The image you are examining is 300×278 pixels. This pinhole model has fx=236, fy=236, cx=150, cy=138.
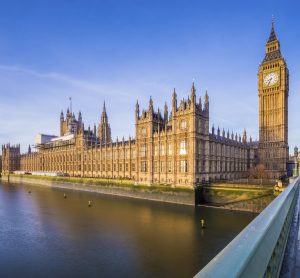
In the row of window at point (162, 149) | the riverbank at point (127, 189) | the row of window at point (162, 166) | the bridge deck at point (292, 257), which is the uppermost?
the row of window at point (162, 149)

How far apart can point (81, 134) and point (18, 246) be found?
90.2 meters

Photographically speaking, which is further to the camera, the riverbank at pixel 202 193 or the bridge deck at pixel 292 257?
the riverbank at pixel 202 193

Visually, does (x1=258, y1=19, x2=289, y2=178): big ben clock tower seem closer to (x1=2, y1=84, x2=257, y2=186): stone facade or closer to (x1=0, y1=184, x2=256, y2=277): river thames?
(x1=2, y1=84, x2=257, y2=186): stone facade

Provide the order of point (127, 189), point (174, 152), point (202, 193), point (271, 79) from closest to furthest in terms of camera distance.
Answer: point (202, 193) < point (174, 152) < point (127, 189) < point (271, 79)

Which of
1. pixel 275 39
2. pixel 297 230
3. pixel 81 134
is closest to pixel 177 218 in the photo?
pixel 297 230

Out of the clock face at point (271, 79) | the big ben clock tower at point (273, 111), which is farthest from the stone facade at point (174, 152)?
the clock face at point (271, 79)

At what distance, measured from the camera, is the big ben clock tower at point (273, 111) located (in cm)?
9981

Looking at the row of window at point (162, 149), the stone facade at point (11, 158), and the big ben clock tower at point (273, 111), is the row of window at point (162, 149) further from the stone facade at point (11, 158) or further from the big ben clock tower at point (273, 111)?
the stone facade at point (11, 158)

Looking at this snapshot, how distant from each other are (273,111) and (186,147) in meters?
61.9

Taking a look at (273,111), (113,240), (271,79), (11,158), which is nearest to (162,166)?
(113,240)

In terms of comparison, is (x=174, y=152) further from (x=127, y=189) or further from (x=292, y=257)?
(x=292, y=257)

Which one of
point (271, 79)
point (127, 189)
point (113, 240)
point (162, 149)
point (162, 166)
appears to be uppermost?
point (271, 79)

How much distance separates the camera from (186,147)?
66812 millimetres

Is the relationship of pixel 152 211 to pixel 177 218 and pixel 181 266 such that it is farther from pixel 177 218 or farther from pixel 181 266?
pixel 181 266
